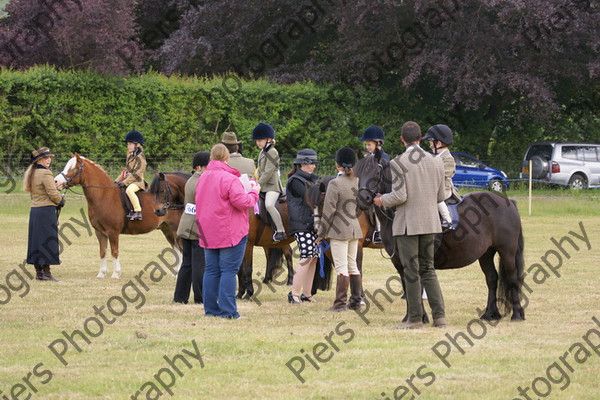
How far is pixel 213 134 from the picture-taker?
3131 centimetres

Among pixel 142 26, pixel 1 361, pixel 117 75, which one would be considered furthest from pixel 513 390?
pixel 142 26

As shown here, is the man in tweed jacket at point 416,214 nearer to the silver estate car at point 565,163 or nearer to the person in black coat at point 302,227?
the person in black coat at point 302,227

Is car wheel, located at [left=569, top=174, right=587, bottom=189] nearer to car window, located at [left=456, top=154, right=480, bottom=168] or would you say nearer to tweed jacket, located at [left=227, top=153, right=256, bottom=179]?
car window, located at [left=456, top=154, right=480, bottom=168]

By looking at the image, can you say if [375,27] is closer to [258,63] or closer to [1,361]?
[258,63]

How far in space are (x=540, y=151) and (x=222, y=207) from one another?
78.7 ft

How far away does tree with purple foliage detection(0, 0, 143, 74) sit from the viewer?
32531 millimetres

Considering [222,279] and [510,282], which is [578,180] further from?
[222,279]

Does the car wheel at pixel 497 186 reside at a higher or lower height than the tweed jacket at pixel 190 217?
lower

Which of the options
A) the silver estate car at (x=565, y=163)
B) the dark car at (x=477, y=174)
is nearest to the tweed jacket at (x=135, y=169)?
the dark car at (x=477, y=174)

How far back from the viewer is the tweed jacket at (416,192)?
375 inches

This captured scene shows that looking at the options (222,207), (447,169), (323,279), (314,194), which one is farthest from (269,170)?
(447,169)

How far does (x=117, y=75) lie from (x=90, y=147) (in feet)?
→ 10.1

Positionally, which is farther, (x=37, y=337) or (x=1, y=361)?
(x=37, y=337)

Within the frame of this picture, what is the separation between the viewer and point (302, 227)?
1206cm
